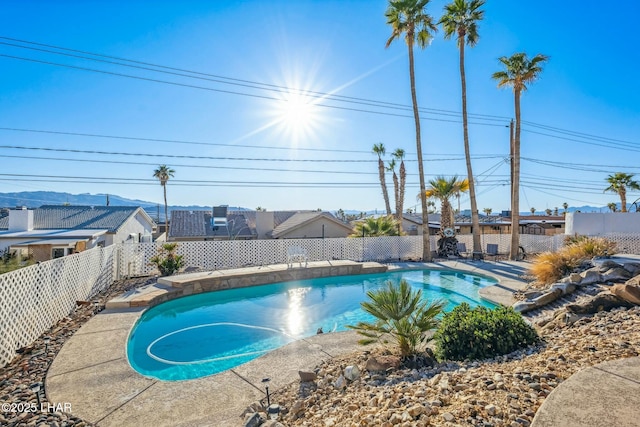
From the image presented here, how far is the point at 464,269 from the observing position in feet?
45.2

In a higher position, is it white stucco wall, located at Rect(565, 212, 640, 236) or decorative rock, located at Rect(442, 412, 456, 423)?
white stucco wall, located at Rect(565, 212, 640, 236)

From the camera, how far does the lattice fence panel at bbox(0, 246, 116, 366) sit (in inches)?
194

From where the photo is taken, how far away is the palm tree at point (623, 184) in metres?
28.4

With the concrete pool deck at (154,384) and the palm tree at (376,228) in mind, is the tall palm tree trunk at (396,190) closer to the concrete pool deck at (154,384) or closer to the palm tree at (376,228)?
the palm tree at (376,228)

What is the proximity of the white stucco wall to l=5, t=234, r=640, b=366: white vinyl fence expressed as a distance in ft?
3.48

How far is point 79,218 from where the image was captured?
1839 cm

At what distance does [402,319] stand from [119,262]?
1102 centimetres

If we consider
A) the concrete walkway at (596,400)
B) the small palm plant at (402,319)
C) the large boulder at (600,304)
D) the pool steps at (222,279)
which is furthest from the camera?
the pool steps at (222,279)

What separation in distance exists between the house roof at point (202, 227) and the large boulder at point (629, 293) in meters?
22.1

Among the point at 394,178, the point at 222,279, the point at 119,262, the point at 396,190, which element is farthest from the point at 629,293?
the point at 394,178

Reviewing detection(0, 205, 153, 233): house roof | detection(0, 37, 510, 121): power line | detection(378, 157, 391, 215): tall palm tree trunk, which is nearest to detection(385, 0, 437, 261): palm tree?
detection(0, 37, 510, 121): power line

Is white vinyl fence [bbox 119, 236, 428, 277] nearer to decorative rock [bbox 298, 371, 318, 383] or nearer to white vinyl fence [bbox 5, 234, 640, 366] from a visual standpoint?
white vinyl fence [bbox 5, 234, 640, 366]

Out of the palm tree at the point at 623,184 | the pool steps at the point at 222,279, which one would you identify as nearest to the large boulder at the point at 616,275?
the pool steps at the point at 222,279

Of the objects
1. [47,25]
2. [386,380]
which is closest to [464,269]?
[386,380]
